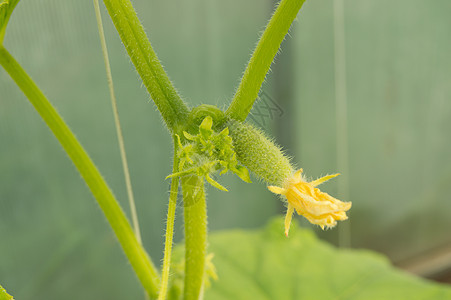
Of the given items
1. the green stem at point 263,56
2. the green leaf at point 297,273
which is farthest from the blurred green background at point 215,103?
the green leaf at point 297,273

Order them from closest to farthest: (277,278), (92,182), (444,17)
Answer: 1. (92,182)
2. (277,278)
3. (444,17)

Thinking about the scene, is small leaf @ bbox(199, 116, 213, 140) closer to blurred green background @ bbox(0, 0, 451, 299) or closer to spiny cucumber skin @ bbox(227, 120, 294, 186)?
spiny cucumber skin @ bbox(227, 120, 294, 186)

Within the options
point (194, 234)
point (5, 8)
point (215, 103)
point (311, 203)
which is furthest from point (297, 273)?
point (5, 8)

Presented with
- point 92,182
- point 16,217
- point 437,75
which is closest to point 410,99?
point 437,75

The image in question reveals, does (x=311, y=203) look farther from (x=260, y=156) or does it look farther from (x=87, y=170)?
(x=87, y=170)

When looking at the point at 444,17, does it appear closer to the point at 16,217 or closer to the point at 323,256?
the point at 323,256

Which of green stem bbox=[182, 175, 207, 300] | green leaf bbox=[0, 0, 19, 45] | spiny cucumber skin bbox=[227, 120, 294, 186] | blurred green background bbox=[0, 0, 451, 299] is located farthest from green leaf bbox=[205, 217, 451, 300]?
green leaf bbox=[0, 0, 19, 45]
